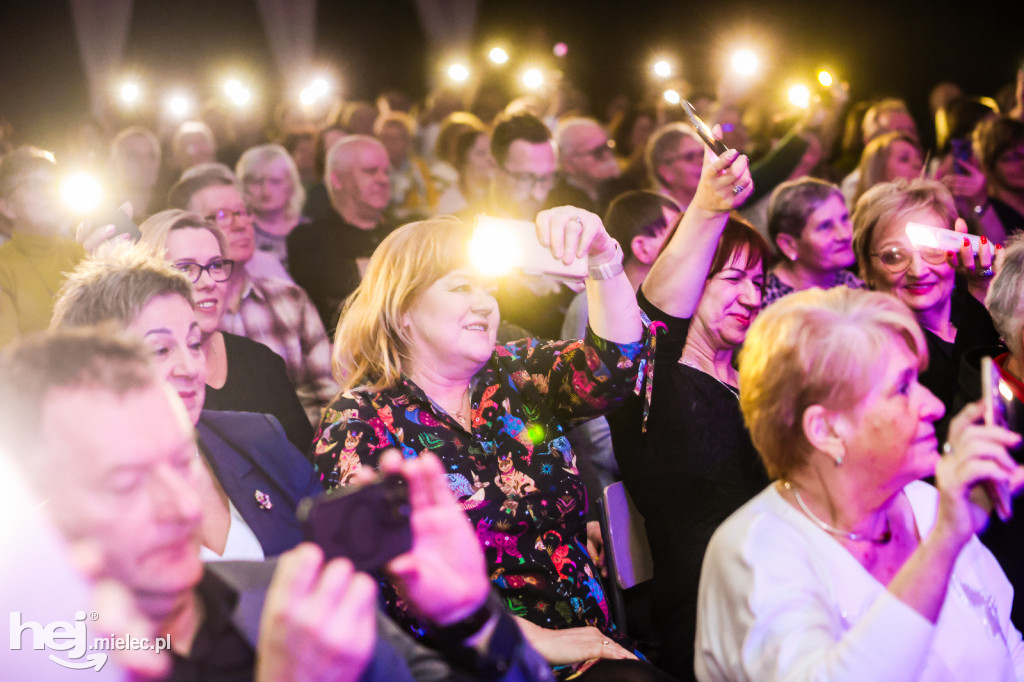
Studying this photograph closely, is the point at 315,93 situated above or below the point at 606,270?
above

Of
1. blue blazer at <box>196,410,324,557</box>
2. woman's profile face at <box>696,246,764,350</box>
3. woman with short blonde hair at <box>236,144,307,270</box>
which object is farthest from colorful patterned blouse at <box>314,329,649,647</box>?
woman with short blonde hair at <box>236,144,307,270</box>

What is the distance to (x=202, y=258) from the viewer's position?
2730 mm

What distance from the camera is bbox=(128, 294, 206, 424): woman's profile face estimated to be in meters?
1.86

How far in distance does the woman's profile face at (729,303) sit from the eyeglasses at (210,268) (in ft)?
5.17

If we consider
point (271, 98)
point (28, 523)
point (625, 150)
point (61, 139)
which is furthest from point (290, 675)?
point (271, 98)

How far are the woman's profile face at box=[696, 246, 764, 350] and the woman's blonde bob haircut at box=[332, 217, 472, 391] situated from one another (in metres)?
0.76

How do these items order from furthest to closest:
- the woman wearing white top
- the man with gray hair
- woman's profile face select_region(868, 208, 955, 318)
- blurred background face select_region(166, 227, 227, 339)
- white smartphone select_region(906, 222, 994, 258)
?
woman's profile face select_region(868, 208, 955, 318), blurred background face select_region(166, 227, 227, 339), white smartphone select_region(906, 222, 994, 258), the woman wearing white top, the man with gray hair

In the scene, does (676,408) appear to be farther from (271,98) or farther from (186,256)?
(271,98)

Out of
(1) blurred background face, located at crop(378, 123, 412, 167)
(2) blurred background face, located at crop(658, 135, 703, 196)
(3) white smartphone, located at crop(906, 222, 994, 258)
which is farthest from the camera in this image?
(1) blurred background face, located at crop(378, 123, 412, 167)

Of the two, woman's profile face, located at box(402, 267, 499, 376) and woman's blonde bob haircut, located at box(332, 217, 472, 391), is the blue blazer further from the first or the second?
woman's profile face, located at box(402, 267, 499, 376)

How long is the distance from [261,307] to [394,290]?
4.65 ft

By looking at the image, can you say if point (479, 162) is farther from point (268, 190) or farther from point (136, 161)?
point (136, 161)

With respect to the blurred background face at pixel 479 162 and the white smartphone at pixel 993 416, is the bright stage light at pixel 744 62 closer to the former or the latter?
the blurred background face at pixel 479 162

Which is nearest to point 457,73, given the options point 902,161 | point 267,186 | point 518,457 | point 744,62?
point 744,62
